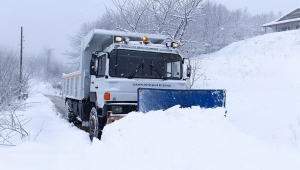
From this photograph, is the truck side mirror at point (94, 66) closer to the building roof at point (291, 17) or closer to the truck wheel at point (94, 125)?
the truck wheel at point (94, 125)

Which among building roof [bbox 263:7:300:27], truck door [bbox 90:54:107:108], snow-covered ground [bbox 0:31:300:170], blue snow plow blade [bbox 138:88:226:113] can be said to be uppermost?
building roof [bbox 263:7:300:27]

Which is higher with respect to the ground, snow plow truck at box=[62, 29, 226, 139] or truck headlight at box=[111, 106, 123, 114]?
snow plow truck at box=[62, 29, 226, 139]

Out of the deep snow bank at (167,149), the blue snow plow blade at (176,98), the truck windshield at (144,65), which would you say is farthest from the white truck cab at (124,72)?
the deep snow bank at (167,149)

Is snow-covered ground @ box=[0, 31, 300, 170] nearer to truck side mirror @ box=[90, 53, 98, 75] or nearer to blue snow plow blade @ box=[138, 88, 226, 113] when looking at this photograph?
blue snow plow blade @ box=[138, 88, 226, 113]

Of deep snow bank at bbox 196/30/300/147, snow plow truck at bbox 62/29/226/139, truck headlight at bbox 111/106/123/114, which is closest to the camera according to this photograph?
snow plow truck at bbox 62/29/226/139

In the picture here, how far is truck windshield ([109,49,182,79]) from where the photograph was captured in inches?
263

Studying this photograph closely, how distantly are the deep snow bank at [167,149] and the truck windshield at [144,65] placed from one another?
1.51 m

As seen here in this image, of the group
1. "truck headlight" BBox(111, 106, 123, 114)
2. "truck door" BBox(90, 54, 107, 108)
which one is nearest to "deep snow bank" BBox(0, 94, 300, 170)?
"truck headlight" BBox(111, 106, 123, 114)

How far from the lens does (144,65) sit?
6910 mm

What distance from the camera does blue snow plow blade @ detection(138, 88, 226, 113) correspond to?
19.1ft

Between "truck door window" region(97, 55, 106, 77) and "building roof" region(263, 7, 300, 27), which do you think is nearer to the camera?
"truck door window" region(97, 55, 106, 77)

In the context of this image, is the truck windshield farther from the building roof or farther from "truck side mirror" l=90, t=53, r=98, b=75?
the building roof

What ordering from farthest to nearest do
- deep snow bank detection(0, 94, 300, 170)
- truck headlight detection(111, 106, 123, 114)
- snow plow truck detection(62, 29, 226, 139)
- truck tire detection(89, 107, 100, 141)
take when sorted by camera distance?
truck tire detection(89, 107, 100, 141) → truck headlight detection(111, 106, 123, 114) → snow plow truck detection(62, 29, 226, 139) → deep snow bank detection(0, 94, 300, 170)

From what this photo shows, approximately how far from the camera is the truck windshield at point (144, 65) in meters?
6.67
